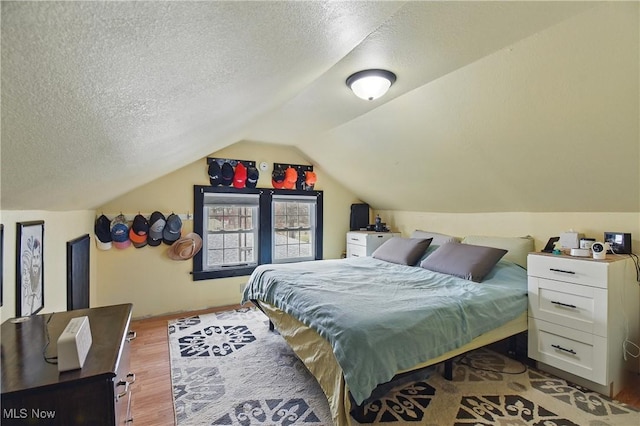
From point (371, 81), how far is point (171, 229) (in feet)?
9.67

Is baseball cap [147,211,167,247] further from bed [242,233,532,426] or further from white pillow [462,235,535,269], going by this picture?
white pillow [462,235,535,269]

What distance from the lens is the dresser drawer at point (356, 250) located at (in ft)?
15.1

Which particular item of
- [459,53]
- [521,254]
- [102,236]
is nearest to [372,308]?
[459,53]

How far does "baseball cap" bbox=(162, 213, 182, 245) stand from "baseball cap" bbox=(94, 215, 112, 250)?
0.56m

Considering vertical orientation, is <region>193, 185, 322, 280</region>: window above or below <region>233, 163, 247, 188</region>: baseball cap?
below

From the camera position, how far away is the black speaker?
5109mm

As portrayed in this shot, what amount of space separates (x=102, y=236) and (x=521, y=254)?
14.7 ft

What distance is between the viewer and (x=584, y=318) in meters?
2.22

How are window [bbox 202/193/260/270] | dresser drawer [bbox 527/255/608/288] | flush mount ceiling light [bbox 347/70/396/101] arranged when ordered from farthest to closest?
window [bbox 202/193/260/270] < dresser drawer [bbox 527/255/608/288] < flush mount ceiling light [bbox 347/70/396/101]

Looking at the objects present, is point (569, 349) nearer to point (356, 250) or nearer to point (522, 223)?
point (522, 223)

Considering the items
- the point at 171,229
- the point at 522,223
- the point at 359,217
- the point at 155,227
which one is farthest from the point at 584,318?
the point at 155,227

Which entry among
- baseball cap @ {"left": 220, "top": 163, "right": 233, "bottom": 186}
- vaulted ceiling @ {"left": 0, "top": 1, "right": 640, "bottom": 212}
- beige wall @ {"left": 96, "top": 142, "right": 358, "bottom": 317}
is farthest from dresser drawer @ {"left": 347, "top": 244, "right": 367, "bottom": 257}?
baseball cap @ {"left": 220, "top": 163, "right": 233, "bottom": 186}

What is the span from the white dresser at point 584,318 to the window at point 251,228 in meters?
3.04

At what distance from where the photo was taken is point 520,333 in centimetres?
271
